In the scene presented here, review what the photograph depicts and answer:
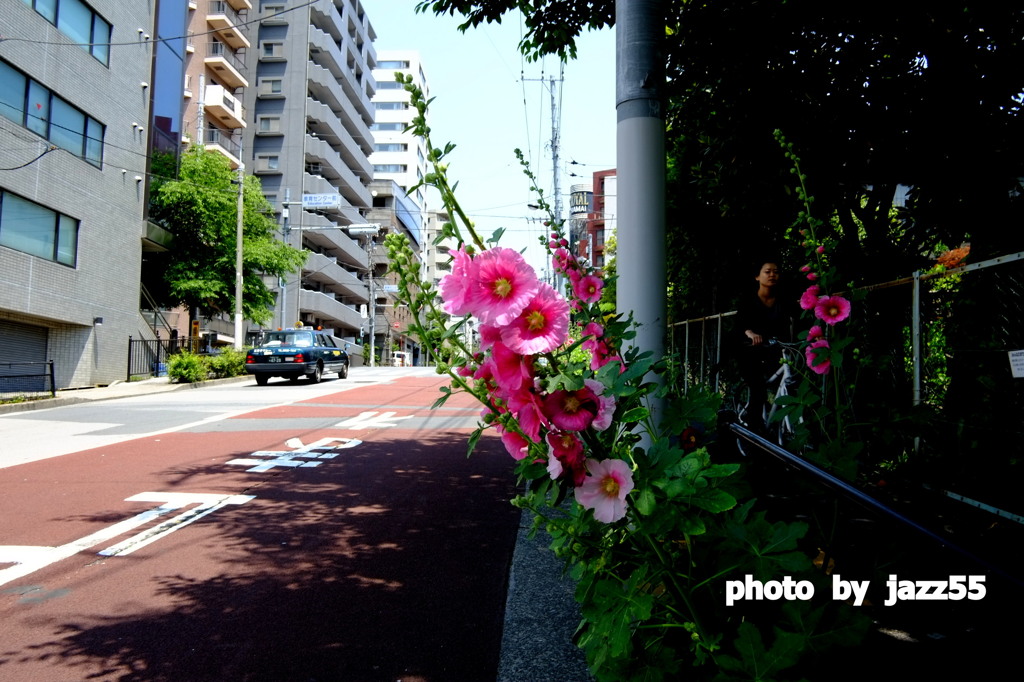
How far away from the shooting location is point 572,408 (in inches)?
55.8

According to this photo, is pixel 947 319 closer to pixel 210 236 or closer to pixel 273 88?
pixel 210 236

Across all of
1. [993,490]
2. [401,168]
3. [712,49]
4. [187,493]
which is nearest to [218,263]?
[187,493]

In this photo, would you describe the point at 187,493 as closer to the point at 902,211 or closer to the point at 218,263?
the point at 902,211

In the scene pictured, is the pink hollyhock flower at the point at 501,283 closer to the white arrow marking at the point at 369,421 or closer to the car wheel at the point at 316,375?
the white arrow marking at the point at 369,421

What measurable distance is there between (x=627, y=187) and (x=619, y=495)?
2.17 m

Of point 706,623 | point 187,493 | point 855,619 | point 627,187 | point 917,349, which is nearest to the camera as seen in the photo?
point 855,619

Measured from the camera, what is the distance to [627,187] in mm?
3283

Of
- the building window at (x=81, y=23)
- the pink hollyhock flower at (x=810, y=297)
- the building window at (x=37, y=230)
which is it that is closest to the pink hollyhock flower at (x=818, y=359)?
the pink hollyhock flower at (x=810, y=297)

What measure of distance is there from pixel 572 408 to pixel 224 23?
4759 centimetres

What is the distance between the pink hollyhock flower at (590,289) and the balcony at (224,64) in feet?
148

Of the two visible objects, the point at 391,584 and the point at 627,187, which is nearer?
the point at 627,187

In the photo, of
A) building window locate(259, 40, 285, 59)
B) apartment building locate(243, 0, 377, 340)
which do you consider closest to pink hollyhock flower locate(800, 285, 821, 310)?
apartment building locate(243, 0, 377, 340)

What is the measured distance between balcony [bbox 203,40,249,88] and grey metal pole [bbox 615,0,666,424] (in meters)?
44.3

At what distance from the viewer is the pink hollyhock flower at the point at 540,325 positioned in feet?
4.35
